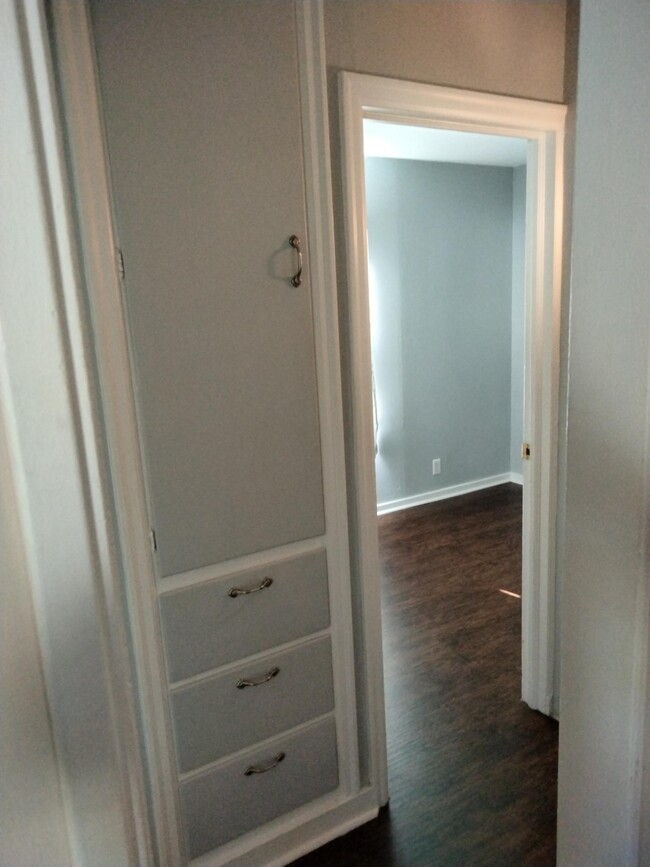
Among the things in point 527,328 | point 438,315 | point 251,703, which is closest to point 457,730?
point 251,703

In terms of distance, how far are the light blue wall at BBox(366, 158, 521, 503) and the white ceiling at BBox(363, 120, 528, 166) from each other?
0.15m

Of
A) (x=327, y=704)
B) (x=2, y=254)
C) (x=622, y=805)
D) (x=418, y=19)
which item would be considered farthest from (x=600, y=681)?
(x=418, y=19)

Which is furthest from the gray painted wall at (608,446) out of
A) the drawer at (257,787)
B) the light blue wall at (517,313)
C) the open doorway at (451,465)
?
the light blue wall at (517,313)

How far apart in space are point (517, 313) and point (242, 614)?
13.3 feet

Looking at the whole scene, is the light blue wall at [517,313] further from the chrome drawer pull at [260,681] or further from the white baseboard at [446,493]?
the chrome drawer pull at [260,681]

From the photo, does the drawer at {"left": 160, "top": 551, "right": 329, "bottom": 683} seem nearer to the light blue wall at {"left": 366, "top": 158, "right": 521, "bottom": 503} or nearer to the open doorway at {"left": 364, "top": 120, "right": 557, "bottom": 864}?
the open doorway at {"left": 364, "top": 120, "right": 557, "bottom": 864}

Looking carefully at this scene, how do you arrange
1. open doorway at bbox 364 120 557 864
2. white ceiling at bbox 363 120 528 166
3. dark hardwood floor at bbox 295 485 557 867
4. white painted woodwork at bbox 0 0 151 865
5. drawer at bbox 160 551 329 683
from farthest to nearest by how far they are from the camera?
white ceiling at bbox 363 120 528 166 → open doorway at bbox 364 120 557 864 → dark hardwood floor at bbox 295 485 557 867 → drawer at bbox 160 551 329 683 → white painted woodwork at bbox 0 0 151 865

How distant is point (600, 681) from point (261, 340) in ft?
3.37

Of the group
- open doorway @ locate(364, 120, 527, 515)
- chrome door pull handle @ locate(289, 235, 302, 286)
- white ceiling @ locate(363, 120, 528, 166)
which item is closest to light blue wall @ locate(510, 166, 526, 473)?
open doorway @ locate(364, 120, 527, 515)

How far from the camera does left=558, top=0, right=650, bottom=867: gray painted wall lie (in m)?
0.51

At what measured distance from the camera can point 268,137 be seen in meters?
1.33

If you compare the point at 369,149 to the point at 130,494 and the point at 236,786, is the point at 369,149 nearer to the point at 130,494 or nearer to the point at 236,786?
the point at 130,494

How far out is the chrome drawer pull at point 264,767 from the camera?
1.55 m

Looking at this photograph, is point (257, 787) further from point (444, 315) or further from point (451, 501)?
point (444, 315)
